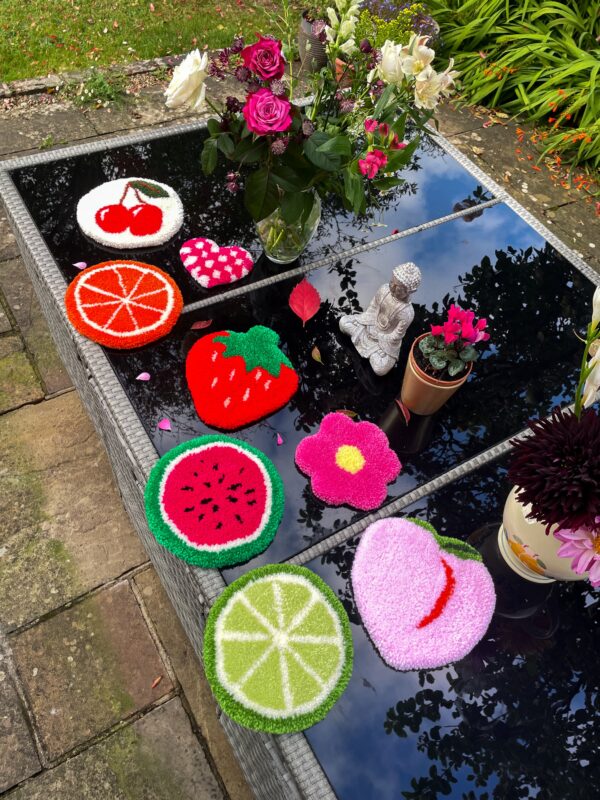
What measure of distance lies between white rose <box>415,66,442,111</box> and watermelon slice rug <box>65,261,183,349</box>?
877 millimetres

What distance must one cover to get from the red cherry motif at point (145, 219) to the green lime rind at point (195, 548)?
80 cm

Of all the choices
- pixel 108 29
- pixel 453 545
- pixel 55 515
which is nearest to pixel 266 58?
pixel 453 545

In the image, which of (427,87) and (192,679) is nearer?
(427,87)

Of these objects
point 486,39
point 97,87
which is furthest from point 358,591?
point 486,39

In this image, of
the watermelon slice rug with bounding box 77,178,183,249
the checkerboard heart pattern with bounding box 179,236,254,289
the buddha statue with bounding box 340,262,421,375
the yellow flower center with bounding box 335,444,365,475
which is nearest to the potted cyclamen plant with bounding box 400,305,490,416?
the buddha statue with bounding box 340,262,421,375

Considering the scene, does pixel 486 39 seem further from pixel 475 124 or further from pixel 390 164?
pixel 390 164

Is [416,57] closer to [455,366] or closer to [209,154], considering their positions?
[209,154]

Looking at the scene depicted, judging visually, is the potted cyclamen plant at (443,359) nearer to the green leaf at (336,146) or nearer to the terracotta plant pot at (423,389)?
the terracotta plant pot at (423,389)

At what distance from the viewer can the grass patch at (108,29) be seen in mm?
3920

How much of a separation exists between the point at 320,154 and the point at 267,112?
179mm

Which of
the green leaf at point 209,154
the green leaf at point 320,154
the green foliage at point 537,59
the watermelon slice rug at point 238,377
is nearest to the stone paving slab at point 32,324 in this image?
the watermelon slice rug at point 238,377

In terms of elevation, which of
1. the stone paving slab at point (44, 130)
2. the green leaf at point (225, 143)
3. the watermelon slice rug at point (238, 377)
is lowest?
the stone paving slab at point (44, 130)

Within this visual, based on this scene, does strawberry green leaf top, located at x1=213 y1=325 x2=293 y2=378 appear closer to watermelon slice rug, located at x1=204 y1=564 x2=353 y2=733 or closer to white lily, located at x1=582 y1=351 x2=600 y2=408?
watermelon slice rug, located at x1=204 y1=564 x2=353 y2=733

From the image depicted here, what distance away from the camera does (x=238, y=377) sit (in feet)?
5.50
